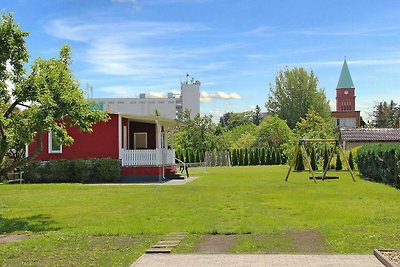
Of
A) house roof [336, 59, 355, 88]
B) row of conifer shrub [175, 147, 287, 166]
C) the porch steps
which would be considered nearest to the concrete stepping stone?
the porch steps

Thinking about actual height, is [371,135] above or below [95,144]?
above

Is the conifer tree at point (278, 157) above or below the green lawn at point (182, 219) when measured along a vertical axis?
above

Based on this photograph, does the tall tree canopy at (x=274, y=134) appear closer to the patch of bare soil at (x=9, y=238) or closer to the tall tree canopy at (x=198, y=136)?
the tall tree canopy at (x=198, y=136)

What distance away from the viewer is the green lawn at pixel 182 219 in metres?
8.61

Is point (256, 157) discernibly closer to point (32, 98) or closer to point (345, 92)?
point (32, 98)

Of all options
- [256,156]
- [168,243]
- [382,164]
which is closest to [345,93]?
[256,156]

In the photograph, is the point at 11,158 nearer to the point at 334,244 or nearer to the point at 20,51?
the point at 20,51

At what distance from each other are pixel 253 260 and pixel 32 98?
796 centimetres

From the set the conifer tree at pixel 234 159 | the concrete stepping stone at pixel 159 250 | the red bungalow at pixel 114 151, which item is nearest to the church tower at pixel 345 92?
the conifer tree at pixel 234 159

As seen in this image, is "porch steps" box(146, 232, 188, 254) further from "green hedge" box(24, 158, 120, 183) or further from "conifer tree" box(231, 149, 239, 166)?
"conifer tree" box(231, 149, 239, 166)

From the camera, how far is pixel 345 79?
11756 cm

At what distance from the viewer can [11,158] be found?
27453 mm

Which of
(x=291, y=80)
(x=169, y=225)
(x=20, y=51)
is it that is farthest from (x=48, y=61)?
(x=291, y=80)

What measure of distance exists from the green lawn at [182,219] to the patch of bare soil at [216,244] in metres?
0.23
